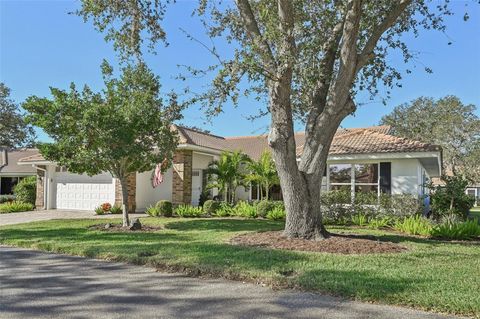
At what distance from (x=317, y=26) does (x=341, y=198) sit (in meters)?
7.48

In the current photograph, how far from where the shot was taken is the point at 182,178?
66.5 ft

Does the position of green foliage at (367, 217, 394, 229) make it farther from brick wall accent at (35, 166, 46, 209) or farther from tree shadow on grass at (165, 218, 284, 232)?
brick wall accent at (35, 166, 46, 209)

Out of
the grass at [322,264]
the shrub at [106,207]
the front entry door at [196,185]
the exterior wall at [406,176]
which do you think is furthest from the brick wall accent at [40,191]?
the exterior wall at [406,176]

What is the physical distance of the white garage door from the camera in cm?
2214

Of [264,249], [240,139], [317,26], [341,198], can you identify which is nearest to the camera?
[264,249]

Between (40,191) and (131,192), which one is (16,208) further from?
(131,192)

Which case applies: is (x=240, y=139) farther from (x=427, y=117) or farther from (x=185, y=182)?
(x=427, y=117)

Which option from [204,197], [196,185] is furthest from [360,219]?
[196,185]

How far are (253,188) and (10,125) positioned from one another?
18397 millimetres

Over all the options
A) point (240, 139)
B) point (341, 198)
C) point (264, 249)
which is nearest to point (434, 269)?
point (264, 249)

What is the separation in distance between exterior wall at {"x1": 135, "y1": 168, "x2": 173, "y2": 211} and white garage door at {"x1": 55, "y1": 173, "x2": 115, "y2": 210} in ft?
4.60

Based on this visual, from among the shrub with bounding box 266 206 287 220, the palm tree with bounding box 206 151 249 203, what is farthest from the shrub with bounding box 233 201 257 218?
the palm tree with bounding box 206 151 249 203

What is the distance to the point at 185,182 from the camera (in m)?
20.3

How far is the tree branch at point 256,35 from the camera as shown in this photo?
955 centimetres
